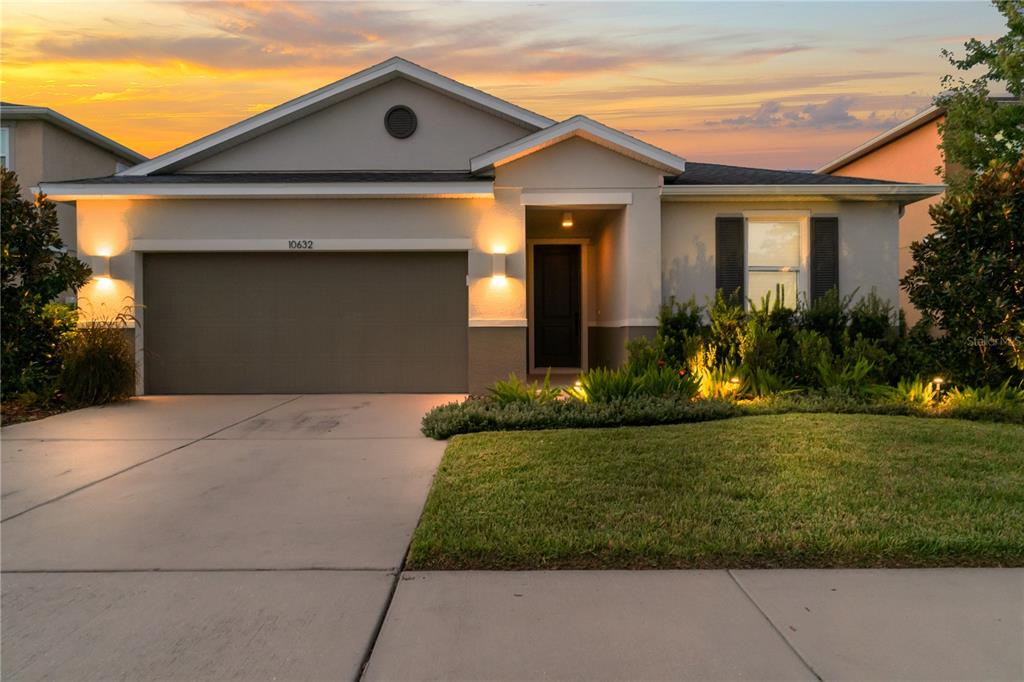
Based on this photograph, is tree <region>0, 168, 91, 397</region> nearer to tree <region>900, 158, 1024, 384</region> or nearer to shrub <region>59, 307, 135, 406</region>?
shrub <region>59, 307, 135, 406</region>

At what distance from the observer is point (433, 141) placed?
41.8 feet

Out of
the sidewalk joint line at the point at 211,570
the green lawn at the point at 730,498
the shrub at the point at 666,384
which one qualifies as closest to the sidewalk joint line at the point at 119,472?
the sidewalk joint line at the point at 211,570

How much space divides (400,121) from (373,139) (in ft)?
2.02

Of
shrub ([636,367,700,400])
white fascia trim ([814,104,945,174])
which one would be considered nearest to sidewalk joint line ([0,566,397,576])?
shrub ([636,367,700,400])

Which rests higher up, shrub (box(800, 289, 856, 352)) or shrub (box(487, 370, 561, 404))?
shrub (box(800, 289, 856, 352))

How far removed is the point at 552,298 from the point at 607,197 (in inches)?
162

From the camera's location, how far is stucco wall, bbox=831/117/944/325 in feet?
61.5

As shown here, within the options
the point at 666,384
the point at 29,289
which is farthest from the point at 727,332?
the point at 29,289

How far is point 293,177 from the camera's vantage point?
1202cm

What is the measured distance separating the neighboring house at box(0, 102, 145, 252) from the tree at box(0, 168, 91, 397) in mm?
7965

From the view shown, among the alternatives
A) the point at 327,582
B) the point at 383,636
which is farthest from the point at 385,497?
the point at 383,636

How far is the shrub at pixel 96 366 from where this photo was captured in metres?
10.1

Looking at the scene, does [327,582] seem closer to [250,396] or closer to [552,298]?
[250,396]

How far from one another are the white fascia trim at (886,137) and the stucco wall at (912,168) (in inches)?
8.2
